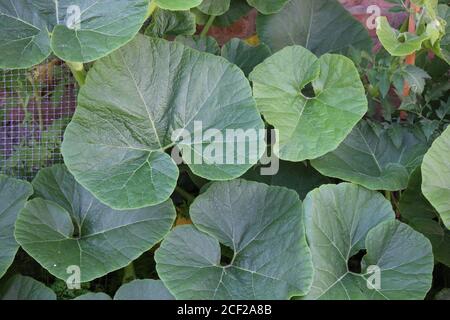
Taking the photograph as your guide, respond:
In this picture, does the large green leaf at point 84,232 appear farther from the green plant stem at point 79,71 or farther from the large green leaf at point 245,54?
the large green leaf at point 245,54

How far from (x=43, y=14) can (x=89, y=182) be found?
414 mm

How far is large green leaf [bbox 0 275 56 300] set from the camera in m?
1.18

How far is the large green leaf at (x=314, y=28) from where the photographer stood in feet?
5.22

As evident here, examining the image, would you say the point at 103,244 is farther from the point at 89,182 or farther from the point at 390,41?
the point at 390,41

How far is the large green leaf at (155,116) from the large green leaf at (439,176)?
0.35m

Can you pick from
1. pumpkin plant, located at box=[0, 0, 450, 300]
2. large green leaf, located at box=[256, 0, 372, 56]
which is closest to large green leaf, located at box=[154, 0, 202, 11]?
pumpkin plant, located at box=[0, 0, 450, 300]

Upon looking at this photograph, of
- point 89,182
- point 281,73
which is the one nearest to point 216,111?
point 281,73

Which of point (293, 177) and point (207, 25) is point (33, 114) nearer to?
point (207, 25)

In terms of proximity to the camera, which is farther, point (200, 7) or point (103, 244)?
point (200, 7)

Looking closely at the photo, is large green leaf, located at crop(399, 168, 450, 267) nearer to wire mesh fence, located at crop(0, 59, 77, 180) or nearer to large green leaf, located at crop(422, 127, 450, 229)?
large green leaf, located at crop(422, 127, 450, 229)

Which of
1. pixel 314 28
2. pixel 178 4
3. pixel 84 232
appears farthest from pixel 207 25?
pixel 84 232

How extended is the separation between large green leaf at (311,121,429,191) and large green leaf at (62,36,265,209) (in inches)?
9.1
